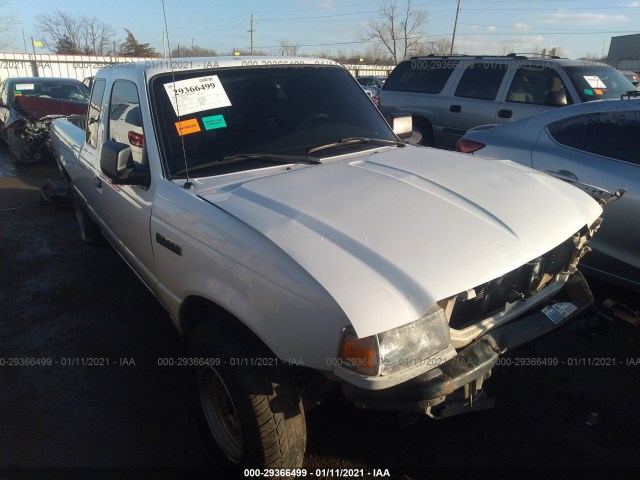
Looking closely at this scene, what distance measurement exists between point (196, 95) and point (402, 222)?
157 centimetres

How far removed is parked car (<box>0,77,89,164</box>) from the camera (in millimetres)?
9352

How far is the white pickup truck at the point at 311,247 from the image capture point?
169cm

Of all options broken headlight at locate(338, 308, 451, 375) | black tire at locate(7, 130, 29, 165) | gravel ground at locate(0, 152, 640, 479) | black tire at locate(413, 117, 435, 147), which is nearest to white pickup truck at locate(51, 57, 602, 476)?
broken headlight at locate(338, 308, 451, 375)

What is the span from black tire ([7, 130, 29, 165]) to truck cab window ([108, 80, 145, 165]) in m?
7.47

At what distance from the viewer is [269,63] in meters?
3.20

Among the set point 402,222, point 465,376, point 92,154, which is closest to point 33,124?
point 92,154

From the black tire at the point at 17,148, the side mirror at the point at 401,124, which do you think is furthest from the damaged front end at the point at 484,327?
the black tire at the point at 17,148

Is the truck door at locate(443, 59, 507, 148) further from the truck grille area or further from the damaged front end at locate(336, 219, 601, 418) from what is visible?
the truck grille area

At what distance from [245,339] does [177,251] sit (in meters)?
0.65

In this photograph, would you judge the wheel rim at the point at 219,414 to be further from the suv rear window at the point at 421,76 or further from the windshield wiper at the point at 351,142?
the suv rear window at the point at 421,76

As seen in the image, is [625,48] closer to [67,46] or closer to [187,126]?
[67,46]

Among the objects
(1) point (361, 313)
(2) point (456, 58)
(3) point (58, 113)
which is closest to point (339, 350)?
(1) point (361, 313)

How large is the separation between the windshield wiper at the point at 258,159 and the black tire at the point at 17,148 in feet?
28.8

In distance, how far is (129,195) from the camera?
2920 mm
